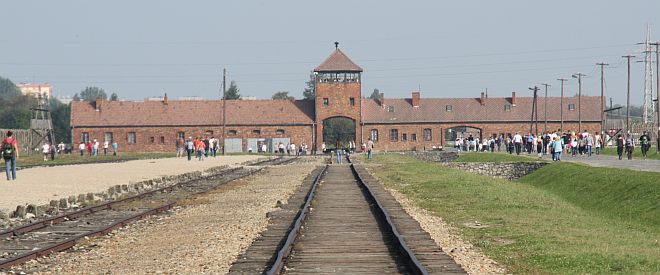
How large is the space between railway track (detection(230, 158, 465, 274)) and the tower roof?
82405 millimetres

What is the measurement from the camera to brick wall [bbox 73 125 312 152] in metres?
104

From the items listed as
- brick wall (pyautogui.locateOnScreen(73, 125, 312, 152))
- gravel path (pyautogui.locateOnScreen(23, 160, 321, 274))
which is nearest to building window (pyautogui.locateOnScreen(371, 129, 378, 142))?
brick wall (pyautogui.locateOnScreen(73, 125, 312, 152))

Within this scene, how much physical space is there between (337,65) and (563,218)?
84908 mm

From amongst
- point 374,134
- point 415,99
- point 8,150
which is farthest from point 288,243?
point 415,99

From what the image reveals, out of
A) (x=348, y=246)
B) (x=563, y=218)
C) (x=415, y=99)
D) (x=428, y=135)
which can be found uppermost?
(x=415, y=99)

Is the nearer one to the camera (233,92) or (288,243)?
(288,243)

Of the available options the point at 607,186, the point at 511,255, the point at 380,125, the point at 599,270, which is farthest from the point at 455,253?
the point at 380,125

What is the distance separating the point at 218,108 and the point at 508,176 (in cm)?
5918

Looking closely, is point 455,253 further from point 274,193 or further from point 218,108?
point 218,108

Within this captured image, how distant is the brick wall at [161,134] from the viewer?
342ft

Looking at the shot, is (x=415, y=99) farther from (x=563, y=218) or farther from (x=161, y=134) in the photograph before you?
(x=563, y=218)

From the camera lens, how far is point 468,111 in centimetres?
10781

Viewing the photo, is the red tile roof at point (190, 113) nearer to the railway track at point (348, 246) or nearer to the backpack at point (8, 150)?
the backpack at point (8, 150)

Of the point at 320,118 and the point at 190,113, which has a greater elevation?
the point at 190,113
